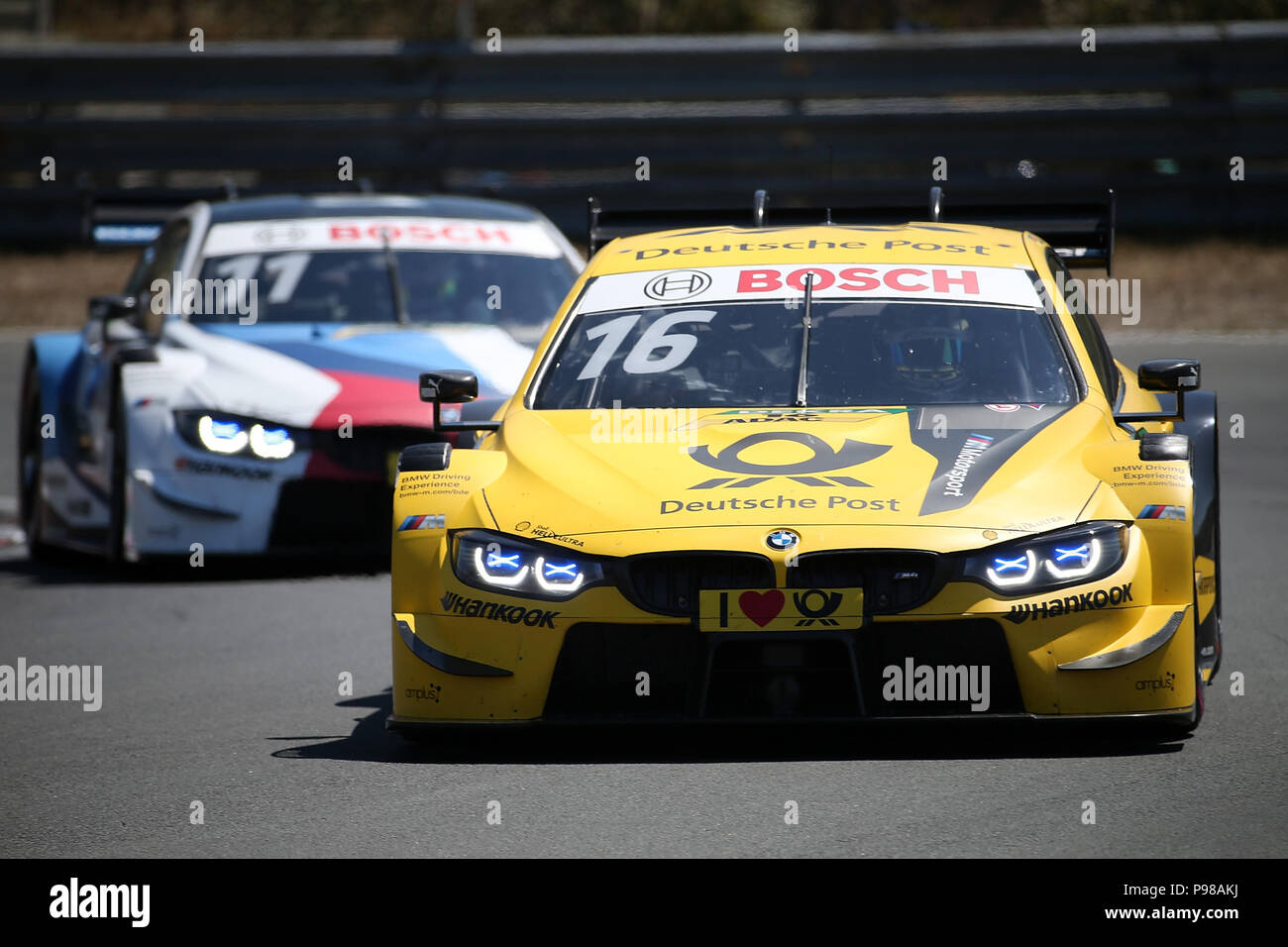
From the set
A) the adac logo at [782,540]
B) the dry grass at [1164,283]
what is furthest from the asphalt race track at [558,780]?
the dry grass at [1164,283]

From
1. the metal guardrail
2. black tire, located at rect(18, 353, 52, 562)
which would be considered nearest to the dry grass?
the metal guardrail

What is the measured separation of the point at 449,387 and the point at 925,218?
2.43m

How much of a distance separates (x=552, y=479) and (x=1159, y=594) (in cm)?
Answer: 166

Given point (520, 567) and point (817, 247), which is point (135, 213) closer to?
point (817, 247)

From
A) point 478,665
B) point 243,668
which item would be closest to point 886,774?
point 478,665

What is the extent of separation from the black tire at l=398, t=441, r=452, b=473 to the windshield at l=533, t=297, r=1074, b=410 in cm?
57

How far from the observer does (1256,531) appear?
10.2 m

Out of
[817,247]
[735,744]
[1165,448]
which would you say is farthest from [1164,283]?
[735,744]

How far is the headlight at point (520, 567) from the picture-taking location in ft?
18.4

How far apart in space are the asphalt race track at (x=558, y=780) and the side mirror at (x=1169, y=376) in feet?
3.19

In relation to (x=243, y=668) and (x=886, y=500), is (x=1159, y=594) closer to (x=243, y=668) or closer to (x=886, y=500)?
(x=886, y=500)

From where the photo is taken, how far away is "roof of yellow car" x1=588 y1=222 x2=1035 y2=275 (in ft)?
23.7

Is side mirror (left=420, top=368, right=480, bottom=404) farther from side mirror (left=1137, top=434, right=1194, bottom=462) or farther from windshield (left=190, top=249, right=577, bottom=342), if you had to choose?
windshield (left=190, top=249, right=577, bottom=342)

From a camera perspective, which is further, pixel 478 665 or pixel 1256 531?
pixel 1256 531
